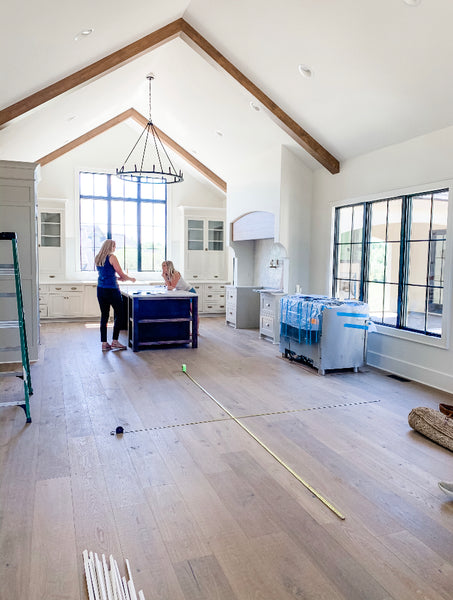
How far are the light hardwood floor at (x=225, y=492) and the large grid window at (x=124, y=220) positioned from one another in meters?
5.50

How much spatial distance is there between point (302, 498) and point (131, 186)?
28.5ft

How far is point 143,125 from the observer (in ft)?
30.3

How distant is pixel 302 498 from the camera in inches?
103

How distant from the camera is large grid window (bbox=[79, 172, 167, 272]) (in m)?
9.74

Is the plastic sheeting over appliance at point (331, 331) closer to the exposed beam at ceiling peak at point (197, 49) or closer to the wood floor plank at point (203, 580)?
the exposed beam at ceiling peak at point (197, 49)

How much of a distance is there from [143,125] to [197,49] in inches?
Result: 136

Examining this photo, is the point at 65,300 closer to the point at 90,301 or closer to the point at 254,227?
the point at 90,301

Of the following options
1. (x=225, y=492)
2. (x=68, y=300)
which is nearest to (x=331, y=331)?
(x=225, y=492)

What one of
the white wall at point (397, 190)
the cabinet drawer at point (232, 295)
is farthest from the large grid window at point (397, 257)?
the cabinet drawer at point (232, 295)

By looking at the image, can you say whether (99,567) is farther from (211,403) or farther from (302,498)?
(211,403)

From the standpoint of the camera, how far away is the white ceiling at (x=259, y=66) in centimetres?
389

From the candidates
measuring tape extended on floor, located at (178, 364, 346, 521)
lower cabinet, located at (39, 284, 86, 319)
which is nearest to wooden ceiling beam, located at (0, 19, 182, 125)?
measuring tape extended on floor, located at (178, 364, 346, 521)

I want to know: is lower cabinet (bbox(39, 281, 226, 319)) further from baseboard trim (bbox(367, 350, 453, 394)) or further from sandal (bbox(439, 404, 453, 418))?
sandal (bbox(439, 404, 453, 418))

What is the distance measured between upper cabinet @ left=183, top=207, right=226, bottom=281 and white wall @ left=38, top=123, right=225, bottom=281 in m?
0.33
